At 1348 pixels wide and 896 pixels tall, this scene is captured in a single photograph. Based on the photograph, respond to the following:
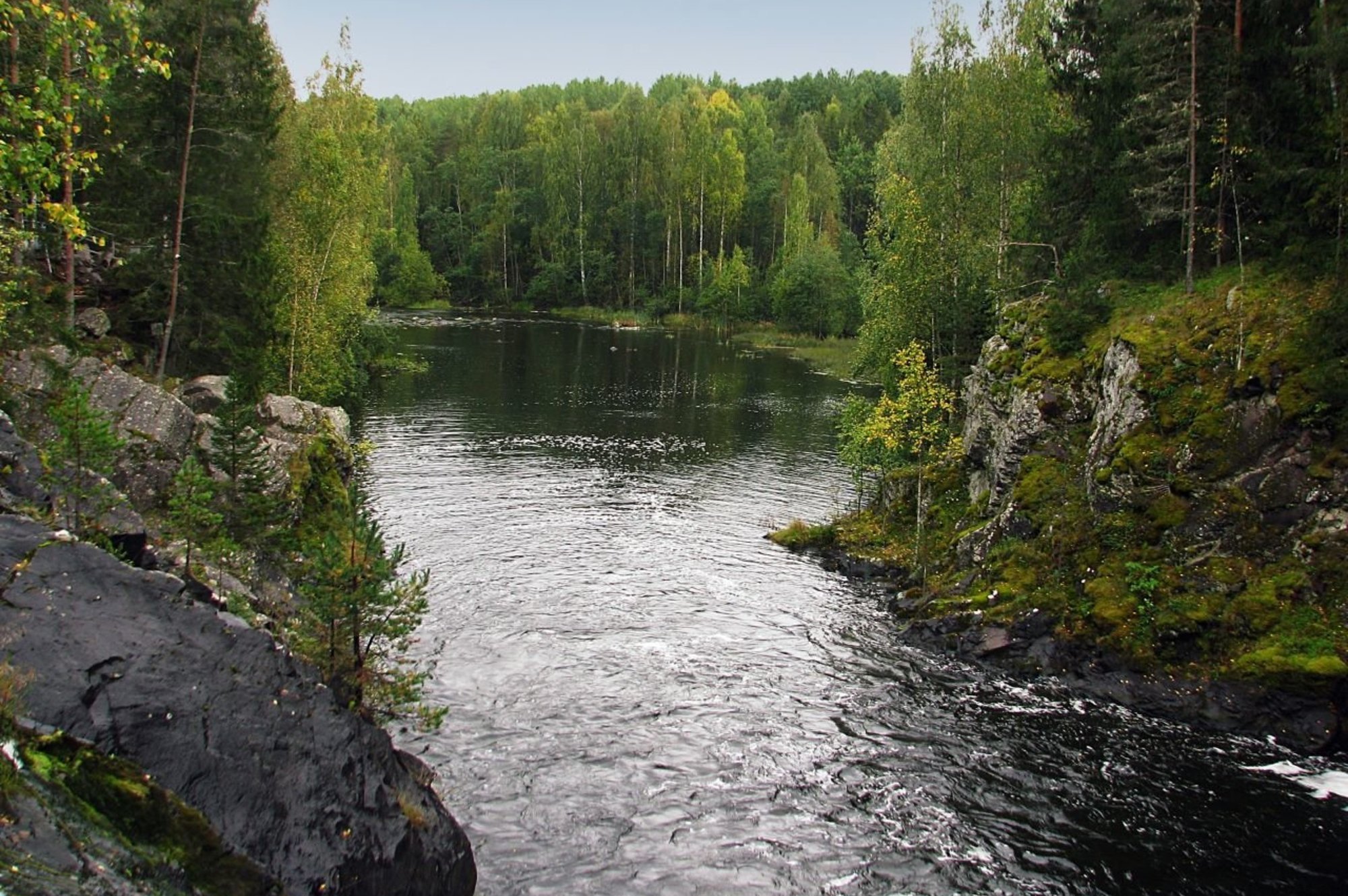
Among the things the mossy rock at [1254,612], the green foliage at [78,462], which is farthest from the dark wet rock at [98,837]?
the mossy rock at [1254,612]

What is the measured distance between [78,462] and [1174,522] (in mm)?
28007

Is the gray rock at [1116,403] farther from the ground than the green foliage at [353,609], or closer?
farther from the ground

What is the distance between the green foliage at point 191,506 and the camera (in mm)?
19516

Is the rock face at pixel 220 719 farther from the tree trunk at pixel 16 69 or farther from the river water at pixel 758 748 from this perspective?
the tree trunk at pixel 16 69

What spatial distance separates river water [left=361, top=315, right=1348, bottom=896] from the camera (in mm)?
17562

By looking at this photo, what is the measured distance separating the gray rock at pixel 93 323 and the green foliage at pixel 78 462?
16241 mm

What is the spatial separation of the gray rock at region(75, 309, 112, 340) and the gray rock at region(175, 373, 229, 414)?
3660 millimetres

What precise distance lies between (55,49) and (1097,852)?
941 inches

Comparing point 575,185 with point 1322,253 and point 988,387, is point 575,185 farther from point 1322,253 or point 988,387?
point 1322,253

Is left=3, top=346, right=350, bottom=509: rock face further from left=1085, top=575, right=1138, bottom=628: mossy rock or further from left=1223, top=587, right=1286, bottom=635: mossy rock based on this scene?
left=1223, top=587, right=1286, bottom=635: mossy rock

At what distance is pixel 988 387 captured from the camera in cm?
3625

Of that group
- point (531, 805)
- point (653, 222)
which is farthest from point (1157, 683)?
point (653, 222)

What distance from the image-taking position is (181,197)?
34312 mm

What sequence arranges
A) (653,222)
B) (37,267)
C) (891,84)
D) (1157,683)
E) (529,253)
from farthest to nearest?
(891,84)
(529,253)
(653,222)
(37,267)
(1157,683)
